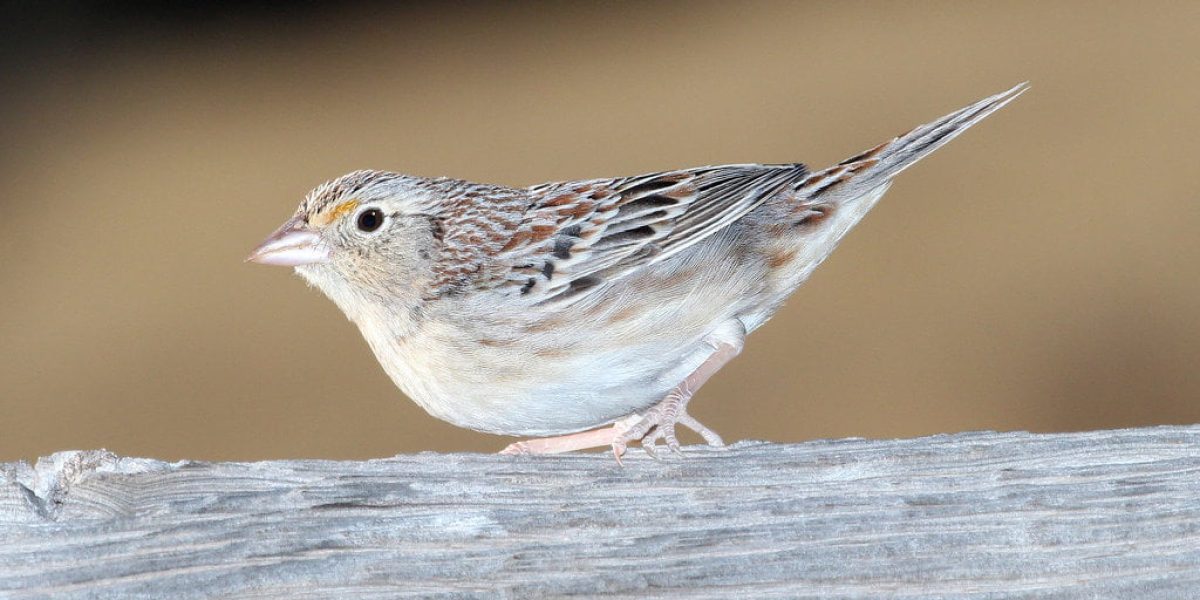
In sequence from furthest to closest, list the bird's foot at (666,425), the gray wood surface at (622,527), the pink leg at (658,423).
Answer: the pink leg at (658,423) → the bird's foot at (666,425) → the gray wood surface at (622,527)

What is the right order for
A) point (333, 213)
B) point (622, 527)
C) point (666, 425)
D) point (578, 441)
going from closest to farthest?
point (622, 527) → point (666, 425) → point (578, 441) → point (333, 213)

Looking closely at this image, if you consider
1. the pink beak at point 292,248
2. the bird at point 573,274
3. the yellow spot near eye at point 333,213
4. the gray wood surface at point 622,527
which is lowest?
the gray wood surface at point 622,527

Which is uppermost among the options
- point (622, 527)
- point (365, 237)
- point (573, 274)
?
point (365, 237)

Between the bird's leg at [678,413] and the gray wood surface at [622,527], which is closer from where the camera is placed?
the gray wood surface at [622,527]

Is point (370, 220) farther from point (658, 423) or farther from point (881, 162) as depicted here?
point (881, 162)

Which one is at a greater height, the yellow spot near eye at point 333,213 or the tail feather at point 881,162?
the yellow spot near eye at point 333,213

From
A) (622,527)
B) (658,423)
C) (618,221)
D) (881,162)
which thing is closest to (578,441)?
(658,423)

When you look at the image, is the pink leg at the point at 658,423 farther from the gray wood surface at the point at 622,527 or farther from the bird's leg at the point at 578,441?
Answer: the gray wood surface at the point at 622,527

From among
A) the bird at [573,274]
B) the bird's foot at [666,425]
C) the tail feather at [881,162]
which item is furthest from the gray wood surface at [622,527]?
the tail feather at [881,162]
